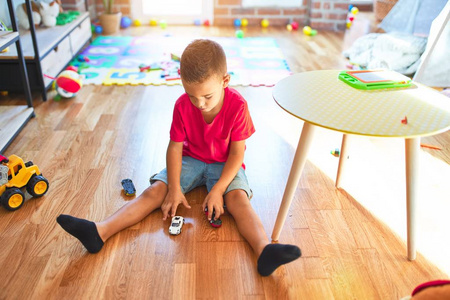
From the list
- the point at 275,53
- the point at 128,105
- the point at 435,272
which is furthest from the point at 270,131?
the point at 275,53

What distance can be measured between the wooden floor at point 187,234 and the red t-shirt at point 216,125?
21cm

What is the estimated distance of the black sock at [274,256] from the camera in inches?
39.9

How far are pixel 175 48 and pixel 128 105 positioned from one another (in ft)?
3.68

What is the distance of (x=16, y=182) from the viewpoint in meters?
1.37

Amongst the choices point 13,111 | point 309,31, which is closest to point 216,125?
point 13,111

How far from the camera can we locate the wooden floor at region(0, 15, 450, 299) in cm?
109

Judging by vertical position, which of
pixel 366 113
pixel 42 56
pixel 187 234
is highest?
pixel 366 113

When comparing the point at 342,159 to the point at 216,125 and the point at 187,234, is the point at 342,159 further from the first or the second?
the point at 187,234

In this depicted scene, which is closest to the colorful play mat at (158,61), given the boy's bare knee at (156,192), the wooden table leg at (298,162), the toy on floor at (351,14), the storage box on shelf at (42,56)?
the storage box on shelf at (42,56)

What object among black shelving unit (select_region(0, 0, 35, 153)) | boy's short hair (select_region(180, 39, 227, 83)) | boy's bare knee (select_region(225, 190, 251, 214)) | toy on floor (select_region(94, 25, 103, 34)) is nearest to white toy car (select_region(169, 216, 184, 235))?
boy's bare knee (select_region(225, 190, 251, 214))

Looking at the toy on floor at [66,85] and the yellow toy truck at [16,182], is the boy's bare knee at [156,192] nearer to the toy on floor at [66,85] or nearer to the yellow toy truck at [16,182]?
the yellow toy truck at [16,182]

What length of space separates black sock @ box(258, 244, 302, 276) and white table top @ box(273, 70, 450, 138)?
0.31 m

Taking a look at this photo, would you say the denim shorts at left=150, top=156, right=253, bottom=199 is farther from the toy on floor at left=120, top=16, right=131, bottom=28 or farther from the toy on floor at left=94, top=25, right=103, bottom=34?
the toy on floor at left=120, top=16, right=131, bottom=28

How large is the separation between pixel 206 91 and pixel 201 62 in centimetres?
8
